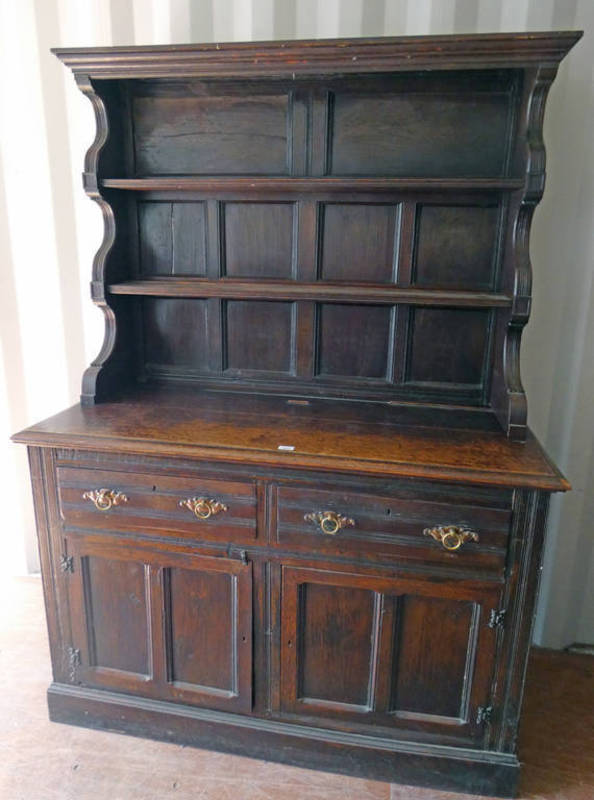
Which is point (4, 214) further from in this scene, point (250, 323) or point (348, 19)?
point (348, 19)

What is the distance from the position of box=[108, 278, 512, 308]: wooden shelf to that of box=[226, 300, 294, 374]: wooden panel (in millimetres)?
99

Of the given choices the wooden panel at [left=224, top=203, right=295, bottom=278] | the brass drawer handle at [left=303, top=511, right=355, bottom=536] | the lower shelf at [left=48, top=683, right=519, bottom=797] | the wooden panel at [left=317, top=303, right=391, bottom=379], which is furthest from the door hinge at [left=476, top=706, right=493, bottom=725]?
the wooden panel at [left=224, top=203, right=295, bottom=278]

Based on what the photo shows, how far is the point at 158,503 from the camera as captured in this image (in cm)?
170

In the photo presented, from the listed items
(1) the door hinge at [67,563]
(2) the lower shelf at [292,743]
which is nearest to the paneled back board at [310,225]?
(1) the door hinge at [67,563]

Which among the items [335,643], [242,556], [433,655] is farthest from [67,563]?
[433,655]

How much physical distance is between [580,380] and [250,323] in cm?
117

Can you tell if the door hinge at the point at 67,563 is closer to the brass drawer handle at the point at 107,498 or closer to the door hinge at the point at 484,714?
the brass drawer handle at the point at 107,498

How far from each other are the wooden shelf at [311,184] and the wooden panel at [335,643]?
1.14m

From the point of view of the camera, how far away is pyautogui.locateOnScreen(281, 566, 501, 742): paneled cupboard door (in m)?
1.63

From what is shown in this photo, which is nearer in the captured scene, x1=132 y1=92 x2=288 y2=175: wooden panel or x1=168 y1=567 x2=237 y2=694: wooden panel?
x1=168 y1=567 x2=237 y2=694: wooden panel

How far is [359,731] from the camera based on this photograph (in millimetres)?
1755

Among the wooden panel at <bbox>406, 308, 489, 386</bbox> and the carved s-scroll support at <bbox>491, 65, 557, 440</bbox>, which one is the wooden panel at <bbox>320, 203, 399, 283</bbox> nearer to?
the wooden panel at <bbox>406, 308, 489, 386</bbox>

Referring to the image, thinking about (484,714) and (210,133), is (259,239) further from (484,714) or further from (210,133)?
(484,714)

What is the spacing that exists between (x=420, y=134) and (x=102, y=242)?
1.06 meters
